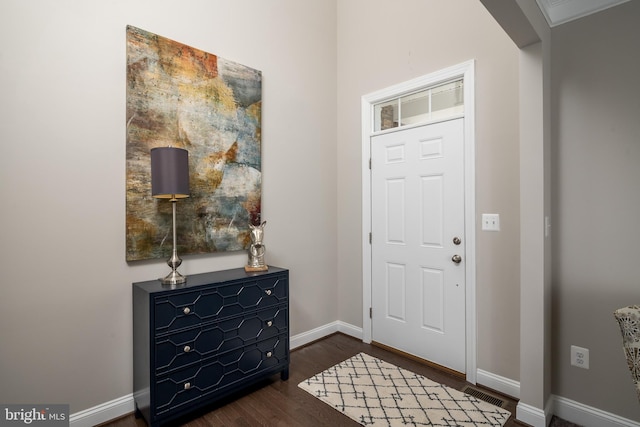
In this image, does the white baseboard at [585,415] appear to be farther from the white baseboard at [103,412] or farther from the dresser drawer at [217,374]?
the white baseboard at [103,412]

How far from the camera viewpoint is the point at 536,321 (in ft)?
6.20

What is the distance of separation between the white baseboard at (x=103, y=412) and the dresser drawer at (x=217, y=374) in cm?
40

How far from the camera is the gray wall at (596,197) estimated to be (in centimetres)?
183

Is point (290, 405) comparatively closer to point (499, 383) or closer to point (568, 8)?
point (499, 383)

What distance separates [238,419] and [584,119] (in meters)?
2.83

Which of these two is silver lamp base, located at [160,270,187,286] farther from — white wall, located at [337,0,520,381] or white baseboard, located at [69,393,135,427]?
white wall, located at [337,0,520,381]

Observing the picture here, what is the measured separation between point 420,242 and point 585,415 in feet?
4.83

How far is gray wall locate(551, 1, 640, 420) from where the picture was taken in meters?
1.83

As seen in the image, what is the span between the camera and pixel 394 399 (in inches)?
85.4

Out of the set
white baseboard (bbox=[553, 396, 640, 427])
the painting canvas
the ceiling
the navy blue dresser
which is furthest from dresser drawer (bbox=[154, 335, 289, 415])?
the ceiling

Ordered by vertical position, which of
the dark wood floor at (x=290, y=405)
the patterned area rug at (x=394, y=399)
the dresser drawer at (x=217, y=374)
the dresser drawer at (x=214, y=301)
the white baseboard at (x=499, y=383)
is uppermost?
the dresser drawer at (x=214, y=301)

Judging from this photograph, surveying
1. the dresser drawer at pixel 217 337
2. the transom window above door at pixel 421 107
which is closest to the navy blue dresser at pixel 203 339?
the dresser drawer at pixel 217 337

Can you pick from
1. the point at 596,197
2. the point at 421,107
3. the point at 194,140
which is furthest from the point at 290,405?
the point at 421,107

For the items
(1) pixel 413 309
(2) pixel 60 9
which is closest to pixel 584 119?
(1) pixel 413 309
